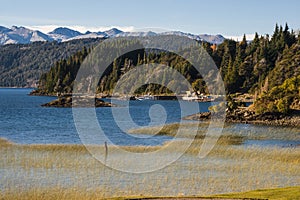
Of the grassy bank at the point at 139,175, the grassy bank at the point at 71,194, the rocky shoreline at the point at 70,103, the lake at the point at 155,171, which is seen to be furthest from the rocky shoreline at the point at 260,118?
the rocky shoreline at the point at 70,103

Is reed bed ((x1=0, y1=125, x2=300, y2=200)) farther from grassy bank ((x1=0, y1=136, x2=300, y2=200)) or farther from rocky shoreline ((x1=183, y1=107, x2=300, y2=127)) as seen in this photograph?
rocky shoreline ((x1=183, y1=107, x2=300, y2=127))

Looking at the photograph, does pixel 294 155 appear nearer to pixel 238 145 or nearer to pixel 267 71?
pixel 238 145

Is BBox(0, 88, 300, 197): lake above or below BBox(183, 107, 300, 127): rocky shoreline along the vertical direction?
below

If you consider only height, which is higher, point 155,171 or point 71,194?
point 155,171

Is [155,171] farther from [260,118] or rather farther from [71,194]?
[260,118]

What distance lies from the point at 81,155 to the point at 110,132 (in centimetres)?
3151

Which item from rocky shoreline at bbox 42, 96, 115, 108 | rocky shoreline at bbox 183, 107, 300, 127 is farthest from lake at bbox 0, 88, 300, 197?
rocky shoreline at bbox 42, 96, 115, 108

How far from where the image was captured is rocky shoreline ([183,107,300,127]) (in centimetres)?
9600

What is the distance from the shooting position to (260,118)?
101 m

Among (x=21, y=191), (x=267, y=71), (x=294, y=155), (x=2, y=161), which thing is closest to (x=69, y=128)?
(x=2, y=161)

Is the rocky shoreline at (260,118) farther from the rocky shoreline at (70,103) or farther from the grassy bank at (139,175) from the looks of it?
the rocky shoreline at (70,103)

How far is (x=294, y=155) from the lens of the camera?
2063 inches

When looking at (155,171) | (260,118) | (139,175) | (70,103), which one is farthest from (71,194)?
(70,103)

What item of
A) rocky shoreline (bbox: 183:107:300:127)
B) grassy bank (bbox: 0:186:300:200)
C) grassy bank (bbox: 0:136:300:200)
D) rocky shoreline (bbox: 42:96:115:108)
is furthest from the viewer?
rocky shoreline (bbox: 42:96:115:108)
